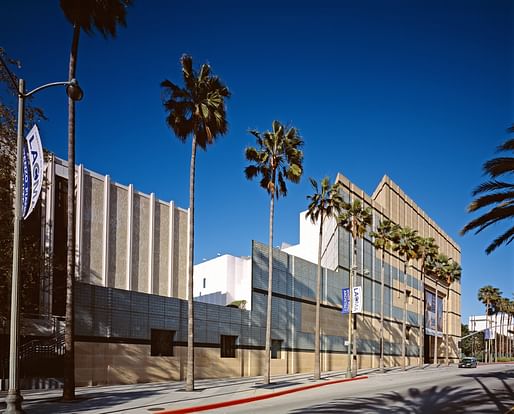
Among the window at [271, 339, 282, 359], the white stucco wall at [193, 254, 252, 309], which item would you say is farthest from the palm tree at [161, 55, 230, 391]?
the white stucco wall at [193, 254, 252, 309]

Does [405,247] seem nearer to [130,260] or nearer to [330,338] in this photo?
[330,338]

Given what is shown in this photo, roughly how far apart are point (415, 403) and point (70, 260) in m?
13.9

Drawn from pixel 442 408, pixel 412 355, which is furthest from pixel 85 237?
pixel 412 355

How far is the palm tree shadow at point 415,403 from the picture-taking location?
66.9 ft

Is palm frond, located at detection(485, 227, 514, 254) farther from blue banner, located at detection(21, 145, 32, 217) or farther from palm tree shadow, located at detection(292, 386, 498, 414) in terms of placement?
blue banner, located at detection(21, 145, 32, 217)

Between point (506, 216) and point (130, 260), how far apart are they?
23878mm

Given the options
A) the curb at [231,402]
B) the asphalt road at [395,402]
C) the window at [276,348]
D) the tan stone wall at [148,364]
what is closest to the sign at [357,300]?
the window at [276,348]

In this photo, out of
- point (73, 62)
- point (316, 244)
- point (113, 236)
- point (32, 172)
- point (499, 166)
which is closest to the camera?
point (32, 172)

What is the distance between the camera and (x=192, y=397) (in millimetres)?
24438

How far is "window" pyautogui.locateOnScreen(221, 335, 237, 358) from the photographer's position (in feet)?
138

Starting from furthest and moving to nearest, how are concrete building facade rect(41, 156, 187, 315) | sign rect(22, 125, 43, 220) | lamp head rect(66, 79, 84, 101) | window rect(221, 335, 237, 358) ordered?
window rect(221, 335, 237, 358) → concrete building facade rect(41, 156, 187, 315) → lamp head rect(66, 79, 84, 101) → sign rect(22, 125, 43, 220)

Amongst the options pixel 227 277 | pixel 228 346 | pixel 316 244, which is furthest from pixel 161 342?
pixel 316 244

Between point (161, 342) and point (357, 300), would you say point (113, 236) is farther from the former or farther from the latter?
point (357, 300)

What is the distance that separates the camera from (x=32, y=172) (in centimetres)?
1594
